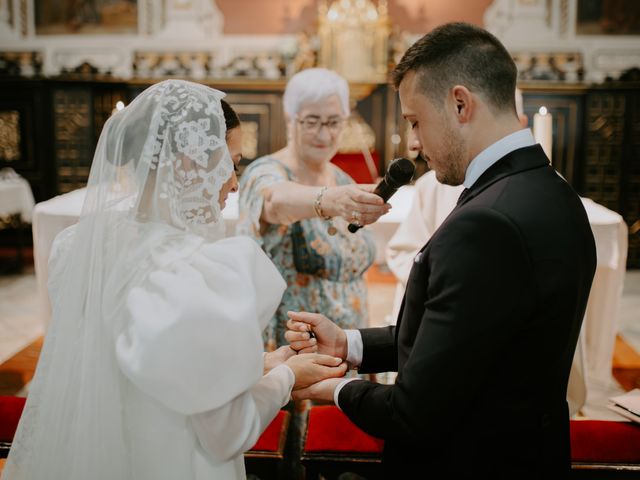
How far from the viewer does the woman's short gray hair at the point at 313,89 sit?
8.75 ft

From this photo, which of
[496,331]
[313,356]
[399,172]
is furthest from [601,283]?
[496,331]

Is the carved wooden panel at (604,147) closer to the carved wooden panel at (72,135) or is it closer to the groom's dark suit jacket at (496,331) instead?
the carved wooden panel at (72,135)

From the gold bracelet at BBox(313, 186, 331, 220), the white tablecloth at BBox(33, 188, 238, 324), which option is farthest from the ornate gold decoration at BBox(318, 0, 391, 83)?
the gold bracelet at BBox(313, 186, 331, 220)

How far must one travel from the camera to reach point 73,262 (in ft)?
5.00

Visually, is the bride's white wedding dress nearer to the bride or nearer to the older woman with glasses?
the bride

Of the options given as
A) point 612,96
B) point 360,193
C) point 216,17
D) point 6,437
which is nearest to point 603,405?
point 360,193

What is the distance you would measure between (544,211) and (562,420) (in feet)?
1.77

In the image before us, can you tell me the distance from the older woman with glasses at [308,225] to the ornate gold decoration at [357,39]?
562cm

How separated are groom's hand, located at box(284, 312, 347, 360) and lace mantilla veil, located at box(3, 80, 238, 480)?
48 centimetres

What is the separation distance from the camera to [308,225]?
102 inches

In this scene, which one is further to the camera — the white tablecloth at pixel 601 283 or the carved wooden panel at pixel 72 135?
the carved wooden panel at pixel 72 135

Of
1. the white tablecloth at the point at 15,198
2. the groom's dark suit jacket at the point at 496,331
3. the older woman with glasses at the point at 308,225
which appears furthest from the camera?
the white tablecloth at the point at 15,198

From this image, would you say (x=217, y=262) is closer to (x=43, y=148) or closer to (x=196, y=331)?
(x=196, y=331)

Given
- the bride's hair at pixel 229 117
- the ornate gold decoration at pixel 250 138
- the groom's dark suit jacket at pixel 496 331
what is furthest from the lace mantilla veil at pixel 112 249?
the ornate gold decoration at pixel 250 138
